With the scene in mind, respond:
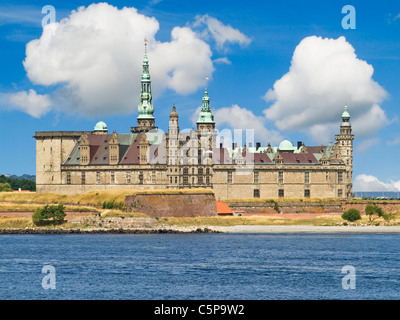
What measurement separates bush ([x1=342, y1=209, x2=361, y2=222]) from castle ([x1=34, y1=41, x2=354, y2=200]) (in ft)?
50.5

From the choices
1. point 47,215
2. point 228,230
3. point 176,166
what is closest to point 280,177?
point 176,166

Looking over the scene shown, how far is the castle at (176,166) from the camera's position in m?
119

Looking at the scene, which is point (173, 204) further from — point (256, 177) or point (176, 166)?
point (256, 177)

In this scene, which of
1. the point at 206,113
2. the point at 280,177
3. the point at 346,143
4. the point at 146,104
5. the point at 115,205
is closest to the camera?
the point at 115,205

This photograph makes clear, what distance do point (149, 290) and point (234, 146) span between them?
95.1 metres

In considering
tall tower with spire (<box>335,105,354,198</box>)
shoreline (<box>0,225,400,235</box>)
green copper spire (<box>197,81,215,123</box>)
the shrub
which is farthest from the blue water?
green copper spire (<box>197,81,215,123</box>)

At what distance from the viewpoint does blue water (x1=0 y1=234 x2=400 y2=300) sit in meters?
46.8

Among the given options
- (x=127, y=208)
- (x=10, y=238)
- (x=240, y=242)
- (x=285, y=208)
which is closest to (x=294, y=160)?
(x=285, y=208)

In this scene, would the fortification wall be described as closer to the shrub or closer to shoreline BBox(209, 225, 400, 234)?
shoreline BBox(209, 225, 400, 234)

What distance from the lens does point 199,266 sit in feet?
199

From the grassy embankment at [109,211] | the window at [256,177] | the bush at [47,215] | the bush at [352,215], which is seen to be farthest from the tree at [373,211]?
the bush at [47,215]

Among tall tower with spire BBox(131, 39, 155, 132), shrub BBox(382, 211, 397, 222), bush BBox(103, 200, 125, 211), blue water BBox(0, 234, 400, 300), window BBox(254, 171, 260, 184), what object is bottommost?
blue water BBox(0, 234, 400, 300)

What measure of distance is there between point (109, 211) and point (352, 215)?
34979mm
